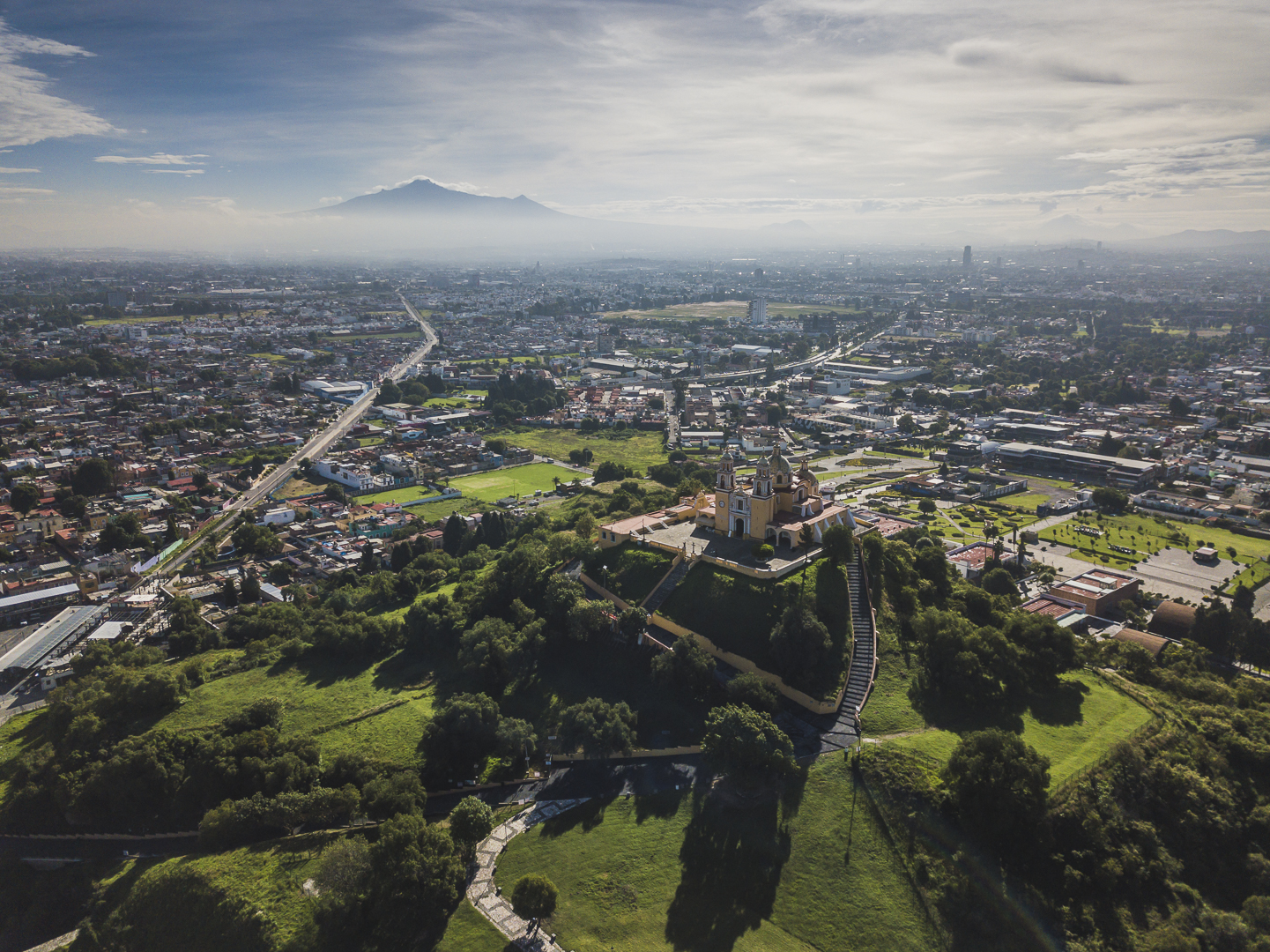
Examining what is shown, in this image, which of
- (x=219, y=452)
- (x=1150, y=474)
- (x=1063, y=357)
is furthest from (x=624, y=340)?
(x=1150, y=474)

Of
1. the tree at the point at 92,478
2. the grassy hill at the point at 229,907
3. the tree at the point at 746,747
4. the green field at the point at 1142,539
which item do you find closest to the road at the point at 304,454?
the tree at the point at 92,478

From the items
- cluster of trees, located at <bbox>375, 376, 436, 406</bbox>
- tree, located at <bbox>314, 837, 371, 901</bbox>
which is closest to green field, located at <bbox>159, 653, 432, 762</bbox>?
tree, located at <bbox>314, 837, 371, 901</bbox>

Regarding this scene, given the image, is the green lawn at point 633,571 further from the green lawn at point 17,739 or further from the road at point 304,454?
the road at point 304,454

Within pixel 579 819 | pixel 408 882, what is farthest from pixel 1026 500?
pixel 408 882

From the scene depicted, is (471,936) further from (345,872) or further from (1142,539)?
(1142,539)

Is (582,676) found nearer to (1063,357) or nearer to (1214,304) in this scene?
(1063,357)
